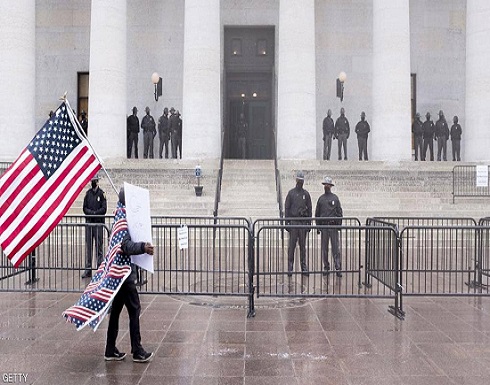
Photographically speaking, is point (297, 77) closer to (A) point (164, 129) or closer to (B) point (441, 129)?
(A) point (164, 129)

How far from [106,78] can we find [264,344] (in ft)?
64.1

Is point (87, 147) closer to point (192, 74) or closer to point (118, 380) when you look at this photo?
point (118, 380)

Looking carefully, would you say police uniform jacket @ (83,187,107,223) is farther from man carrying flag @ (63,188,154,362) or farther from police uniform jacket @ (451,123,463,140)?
police uniform jacket @ (451,123,463,140)

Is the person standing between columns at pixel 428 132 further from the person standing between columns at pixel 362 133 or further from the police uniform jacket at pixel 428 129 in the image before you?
the person standing between columns at pixel 362 133

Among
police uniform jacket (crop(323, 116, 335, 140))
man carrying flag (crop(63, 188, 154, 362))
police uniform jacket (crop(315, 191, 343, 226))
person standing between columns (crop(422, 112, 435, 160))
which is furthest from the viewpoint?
person standing between columns (crop(422, 112, 435, 160))

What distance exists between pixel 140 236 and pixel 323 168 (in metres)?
17.7

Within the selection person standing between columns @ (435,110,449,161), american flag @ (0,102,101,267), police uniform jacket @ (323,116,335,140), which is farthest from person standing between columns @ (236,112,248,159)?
american flag @ (0,102,101,267)

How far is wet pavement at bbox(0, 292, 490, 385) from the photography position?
598 centimetres

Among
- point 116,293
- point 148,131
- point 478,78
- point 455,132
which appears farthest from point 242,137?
point 116,293

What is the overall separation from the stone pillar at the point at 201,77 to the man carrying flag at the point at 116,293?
→ 17924 millimetres

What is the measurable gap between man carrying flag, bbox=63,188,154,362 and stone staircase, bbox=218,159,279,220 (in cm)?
1275

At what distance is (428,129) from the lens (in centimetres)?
2783

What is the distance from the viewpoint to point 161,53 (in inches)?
1218

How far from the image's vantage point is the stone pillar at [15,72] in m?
24.6
